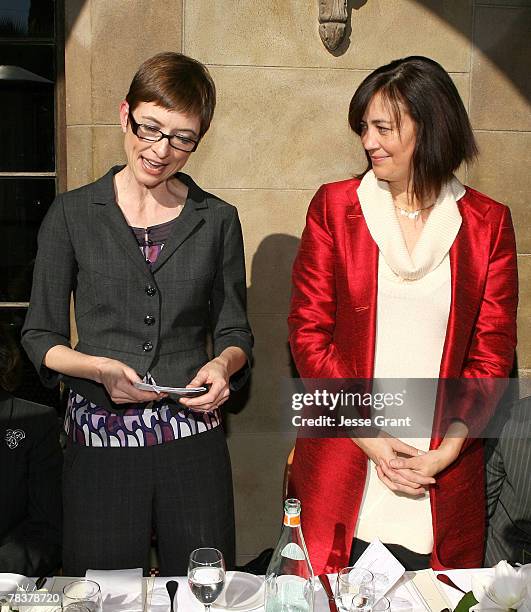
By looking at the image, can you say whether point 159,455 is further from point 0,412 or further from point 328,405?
point 0,412

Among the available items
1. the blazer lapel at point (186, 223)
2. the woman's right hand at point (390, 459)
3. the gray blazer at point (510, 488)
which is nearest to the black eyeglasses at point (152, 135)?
the blazer lapel at point (186, 223)

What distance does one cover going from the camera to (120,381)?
181 centimetres

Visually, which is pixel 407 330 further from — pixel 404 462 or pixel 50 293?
pixel 50 293

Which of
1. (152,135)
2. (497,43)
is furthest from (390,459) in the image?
(497,43)

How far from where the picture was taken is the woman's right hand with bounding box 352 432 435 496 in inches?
76.1

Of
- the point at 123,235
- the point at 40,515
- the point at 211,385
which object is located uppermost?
the point at 123,235

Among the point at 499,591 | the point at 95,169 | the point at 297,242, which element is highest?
the point at 95,169

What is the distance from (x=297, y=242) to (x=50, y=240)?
1.36 meters

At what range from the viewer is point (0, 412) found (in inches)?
89.7

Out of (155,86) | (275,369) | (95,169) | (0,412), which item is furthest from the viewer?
(275,369)

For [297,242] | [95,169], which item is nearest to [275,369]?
[297,242]

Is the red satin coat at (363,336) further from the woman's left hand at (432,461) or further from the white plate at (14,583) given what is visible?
the white plate at (14,583)

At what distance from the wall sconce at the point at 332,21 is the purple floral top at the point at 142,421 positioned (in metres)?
Answer: 1.31

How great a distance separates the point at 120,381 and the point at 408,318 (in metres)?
0.70
